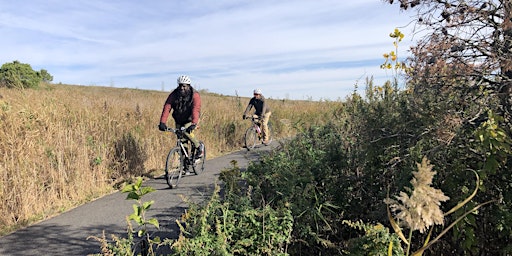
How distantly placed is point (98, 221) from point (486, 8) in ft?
19.0

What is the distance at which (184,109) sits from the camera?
350 inches

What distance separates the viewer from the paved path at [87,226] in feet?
16.5

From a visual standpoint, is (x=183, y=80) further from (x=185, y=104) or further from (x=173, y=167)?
(x=173, y=167)

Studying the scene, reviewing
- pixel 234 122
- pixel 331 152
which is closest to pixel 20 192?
pixel 331 152

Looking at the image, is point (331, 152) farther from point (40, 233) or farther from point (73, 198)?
point (73, 198)

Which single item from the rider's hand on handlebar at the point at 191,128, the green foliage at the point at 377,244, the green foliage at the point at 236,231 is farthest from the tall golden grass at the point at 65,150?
the green foliage at the point at 377,244

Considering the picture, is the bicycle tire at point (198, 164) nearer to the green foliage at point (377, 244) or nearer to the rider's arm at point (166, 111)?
the rider's arm at point (166, 111)

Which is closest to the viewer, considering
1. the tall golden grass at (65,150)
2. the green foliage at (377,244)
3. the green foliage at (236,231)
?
the green foliage at (377,244)

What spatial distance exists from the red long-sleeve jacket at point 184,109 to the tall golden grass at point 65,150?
5.16ft

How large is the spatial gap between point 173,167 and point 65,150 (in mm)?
2213

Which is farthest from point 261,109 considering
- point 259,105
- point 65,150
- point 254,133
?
point 65,150

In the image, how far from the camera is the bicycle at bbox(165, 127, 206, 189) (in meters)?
8.30

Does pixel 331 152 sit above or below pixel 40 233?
above

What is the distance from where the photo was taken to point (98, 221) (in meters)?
6.07
